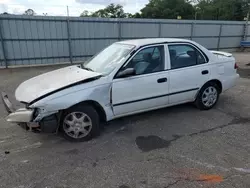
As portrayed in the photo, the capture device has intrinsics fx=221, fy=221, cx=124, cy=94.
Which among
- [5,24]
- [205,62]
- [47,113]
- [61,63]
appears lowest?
[61,63]

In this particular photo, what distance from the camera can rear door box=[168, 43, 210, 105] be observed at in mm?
4359

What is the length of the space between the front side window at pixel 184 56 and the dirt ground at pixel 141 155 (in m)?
1.10

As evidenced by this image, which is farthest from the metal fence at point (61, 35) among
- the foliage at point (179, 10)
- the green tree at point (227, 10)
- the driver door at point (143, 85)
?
the foliage at point (179, 10)

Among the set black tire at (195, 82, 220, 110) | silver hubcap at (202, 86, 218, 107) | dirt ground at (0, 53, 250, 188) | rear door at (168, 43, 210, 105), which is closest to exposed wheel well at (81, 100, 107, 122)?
dirt ground at (0, 53, 250, 188)

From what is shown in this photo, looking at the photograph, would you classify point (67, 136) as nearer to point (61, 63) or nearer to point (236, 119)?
point (236, 119)

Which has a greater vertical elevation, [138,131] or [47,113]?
[47,113]

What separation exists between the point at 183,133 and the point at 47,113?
2339mm

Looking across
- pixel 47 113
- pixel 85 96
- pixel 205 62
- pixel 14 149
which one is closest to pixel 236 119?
pixel 205 62

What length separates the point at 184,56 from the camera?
178 inches

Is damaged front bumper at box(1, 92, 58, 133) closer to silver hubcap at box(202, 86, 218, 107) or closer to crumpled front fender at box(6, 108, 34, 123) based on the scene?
crumpled front fender at box(6, 108, 34, 123)

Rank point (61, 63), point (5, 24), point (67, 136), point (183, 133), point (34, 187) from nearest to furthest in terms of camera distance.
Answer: point (34, 187), point (67, 136), point (183, 133), point (5, 24), point (61, 63)

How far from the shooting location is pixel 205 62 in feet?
15.5

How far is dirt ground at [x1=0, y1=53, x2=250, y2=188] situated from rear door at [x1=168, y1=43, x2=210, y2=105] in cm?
50

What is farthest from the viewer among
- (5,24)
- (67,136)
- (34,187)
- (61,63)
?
(61,63)
